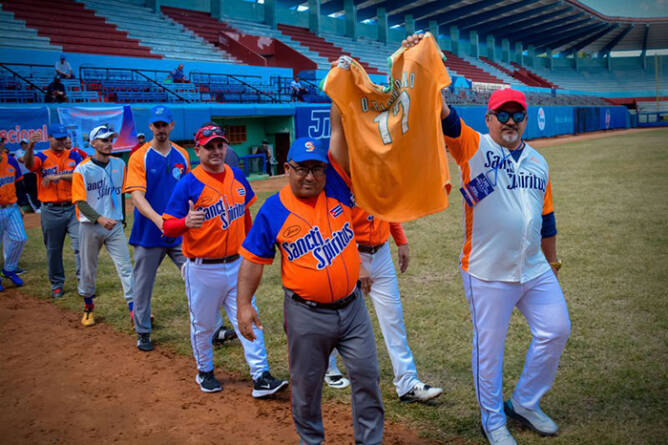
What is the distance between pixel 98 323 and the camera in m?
6.72

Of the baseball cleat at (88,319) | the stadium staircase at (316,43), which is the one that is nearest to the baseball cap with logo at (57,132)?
the baseball cleat at (88,319)

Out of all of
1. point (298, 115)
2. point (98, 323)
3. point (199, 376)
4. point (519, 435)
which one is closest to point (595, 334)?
point (519, 435)

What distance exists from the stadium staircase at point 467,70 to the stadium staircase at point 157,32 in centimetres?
2622

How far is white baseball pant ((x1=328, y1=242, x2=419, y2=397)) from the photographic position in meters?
4.29

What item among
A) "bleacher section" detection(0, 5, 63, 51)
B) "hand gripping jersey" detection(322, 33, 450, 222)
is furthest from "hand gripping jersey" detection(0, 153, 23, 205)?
"bleacher section" detection(0, 5, 63, 51)

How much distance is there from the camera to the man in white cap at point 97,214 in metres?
6.37

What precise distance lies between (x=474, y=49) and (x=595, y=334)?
5791 centimetres

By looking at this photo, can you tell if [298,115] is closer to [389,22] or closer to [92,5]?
[92,5]

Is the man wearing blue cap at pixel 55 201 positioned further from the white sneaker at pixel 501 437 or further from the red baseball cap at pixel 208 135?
the white sneaker at pixel 501 437

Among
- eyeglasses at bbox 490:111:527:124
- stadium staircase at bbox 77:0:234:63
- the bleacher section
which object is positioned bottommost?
eyeglasses at bbox 490:111:527:124

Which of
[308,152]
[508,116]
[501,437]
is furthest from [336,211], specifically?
[501,437]

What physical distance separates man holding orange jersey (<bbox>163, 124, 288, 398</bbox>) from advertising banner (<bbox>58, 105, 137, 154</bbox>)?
1278cm

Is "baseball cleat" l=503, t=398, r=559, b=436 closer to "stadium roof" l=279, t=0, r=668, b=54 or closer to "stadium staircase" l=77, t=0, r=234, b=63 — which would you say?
"stadium staircase" l=77, t=0, r=234, b=63

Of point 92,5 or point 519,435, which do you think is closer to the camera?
point 519,435
